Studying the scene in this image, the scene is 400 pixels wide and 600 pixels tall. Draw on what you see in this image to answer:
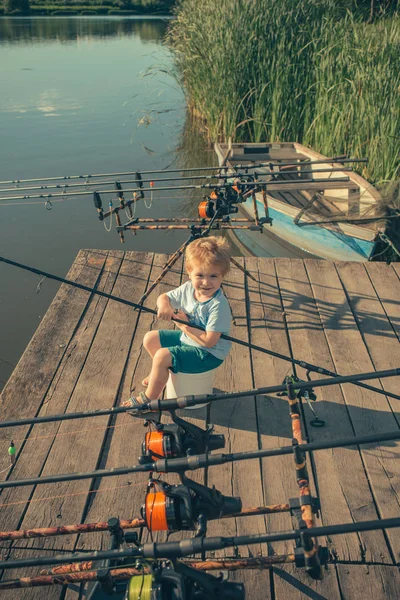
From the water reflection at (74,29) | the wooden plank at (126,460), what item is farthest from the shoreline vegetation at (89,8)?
the wooden plank at (126,460)

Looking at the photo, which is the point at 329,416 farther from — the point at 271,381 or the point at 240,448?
Result: the point at 240,448

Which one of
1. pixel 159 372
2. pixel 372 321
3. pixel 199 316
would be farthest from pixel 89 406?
pixel 372 321

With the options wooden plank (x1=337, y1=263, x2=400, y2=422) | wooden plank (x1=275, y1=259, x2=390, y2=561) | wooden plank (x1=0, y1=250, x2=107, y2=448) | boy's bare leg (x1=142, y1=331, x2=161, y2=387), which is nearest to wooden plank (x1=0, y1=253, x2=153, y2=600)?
wooden plank (x1=0, y1=250, x2=107, y2=448)

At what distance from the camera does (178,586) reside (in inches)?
84.0

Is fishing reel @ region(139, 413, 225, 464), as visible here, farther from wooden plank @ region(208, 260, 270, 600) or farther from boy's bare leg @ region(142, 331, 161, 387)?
boy's bare leg @ region(142, 331, 161, 387)

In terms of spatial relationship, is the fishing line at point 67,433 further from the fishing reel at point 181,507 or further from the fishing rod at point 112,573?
the fishing rod at point 112,573

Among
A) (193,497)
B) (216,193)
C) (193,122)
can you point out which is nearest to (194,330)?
(193,497)

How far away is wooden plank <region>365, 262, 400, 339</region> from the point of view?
5457mm

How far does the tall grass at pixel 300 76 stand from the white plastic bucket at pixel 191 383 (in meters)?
5.34

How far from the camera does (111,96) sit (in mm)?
19250

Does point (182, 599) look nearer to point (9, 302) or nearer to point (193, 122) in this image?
point (9, 302)

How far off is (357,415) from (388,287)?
2.30 meters

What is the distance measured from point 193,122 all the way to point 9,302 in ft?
29.3

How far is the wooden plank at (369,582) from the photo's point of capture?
2879mm
